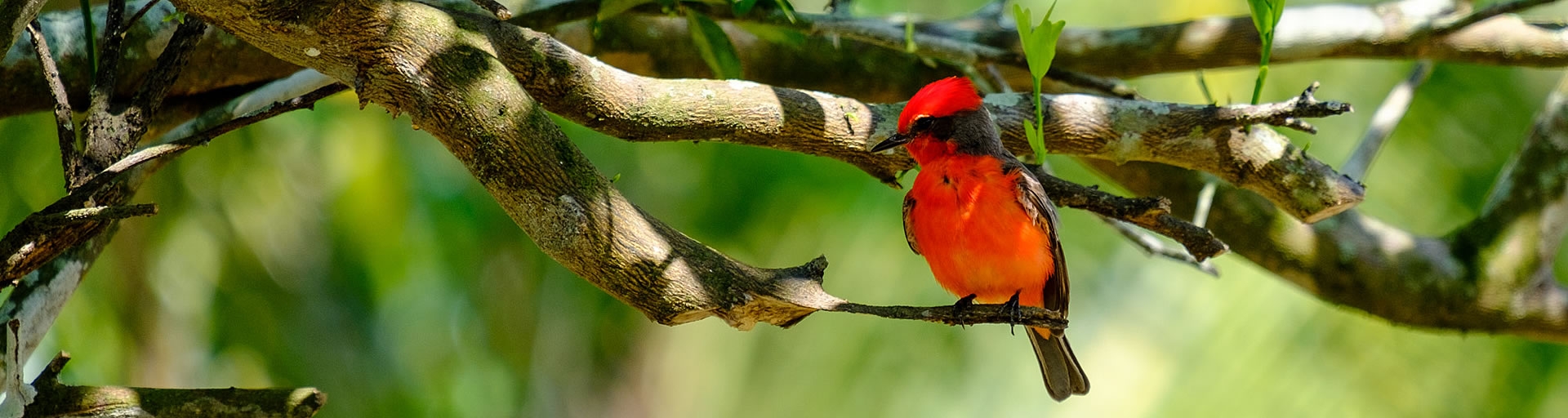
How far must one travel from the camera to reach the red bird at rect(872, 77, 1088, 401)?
3475 millimetres

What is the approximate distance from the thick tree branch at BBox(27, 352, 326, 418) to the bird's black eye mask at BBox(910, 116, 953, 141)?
1.74 meters

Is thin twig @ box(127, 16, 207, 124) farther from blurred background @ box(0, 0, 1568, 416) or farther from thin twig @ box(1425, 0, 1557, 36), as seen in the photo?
thin twig @ box(1425, 0, 1557, 36)

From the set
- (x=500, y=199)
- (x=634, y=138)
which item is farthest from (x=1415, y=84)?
(x=500, y=199)

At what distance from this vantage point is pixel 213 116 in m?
3.47

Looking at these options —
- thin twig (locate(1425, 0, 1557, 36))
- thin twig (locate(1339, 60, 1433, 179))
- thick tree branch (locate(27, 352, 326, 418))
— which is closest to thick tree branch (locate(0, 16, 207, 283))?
thick tree branch (locate(27, 352, 326, 418))

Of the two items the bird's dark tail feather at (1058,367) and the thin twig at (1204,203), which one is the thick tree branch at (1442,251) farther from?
the bird's dark tail feather at (1058,367)

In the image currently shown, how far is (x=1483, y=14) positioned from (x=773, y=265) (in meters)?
5.54

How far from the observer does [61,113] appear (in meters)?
2.60

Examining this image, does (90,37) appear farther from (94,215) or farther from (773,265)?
(773,265)

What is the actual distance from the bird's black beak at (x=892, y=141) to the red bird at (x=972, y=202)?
41 mm

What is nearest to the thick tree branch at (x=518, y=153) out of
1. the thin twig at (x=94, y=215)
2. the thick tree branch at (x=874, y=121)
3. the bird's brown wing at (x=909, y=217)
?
the thick tree branch at (x=874, y=121)

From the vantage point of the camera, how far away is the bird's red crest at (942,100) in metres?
3.40

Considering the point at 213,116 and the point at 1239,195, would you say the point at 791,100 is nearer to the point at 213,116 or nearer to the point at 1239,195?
the point at 213,116

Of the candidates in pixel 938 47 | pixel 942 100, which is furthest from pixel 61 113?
pixel 938 47
